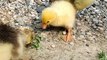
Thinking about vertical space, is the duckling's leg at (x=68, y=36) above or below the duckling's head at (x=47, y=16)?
below

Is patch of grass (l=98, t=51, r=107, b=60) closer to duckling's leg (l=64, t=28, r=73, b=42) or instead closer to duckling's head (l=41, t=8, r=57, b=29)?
duckling's leg (l=64, t=28, r=73, b=42)

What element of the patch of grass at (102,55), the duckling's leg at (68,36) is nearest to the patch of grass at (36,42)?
the duckling's leg at (68,36)

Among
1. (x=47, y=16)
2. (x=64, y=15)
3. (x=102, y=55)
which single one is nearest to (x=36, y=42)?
(x=47, y=16)

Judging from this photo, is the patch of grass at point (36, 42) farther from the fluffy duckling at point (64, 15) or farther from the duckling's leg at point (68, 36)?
the duckling's leg at point (68, 36)

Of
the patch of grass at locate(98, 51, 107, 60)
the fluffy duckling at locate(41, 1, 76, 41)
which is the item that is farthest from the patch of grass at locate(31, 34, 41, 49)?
the patch of grass at locate(98, 51, 107, 60)

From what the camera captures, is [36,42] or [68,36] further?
[68,36]

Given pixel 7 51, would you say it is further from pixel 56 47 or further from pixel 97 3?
pixel 97 3

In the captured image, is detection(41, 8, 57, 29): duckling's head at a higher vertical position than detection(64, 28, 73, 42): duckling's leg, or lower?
higher

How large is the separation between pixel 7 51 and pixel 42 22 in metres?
0.65

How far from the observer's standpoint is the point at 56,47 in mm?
3816

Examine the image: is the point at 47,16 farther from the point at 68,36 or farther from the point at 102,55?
the point at 102,55

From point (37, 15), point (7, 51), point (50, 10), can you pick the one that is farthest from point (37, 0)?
point (7, 51)

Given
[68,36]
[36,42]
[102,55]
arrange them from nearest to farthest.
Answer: [102,55] → [36,42] → [68,36]

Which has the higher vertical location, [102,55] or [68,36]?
[68,36]
